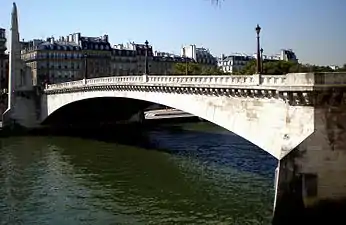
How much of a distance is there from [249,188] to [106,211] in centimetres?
644

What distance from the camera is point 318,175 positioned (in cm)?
1675

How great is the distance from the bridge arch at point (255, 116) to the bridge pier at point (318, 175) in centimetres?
58

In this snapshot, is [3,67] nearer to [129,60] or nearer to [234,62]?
[129,60]

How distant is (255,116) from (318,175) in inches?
180

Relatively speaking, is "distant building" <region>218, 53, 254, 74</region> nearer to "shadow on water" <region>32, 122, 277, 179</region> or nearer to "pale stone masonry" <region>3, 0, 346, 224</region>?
"shadow on water" <region>32, 122, 277, 179</region>

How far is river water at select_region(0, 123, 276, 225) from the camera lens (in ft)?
62.1

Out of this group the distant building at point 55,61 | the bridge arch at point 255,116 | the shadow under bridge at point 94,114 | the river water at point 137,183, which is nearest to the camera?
the bridge arch at point 255,116

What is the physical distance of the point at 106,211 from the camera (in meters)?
19.8

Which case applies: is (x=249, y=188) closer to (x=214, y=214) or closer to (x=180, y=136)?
(x=214, y=214)

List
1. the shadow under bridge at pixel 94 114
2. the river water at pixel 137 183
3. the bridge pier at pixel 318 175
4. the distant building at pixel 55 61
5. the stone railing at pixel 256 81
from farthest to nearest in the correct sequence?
the distant building at pixel 55 61, the shadow under bridge at pixel 94 114, the river water at pixel 137 183, the bridge pier at pixel 318 175, the stone railing at pixel 256 81

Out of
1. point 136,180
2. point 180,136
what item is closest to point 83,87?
point 180,136

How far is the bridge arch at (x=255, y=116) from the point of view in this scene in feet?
59.1

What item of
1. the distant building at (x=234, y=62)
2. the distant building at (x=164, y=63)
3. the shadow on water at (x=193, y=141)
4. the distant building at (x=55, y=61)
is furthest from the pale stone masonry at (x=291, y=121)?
the distant building at (x=234, y=62)

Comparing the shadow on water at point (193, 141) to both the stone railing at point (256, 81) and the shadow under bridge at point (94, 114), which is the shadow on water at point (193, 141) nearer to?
the shadow under bridge at point (94, 114)
